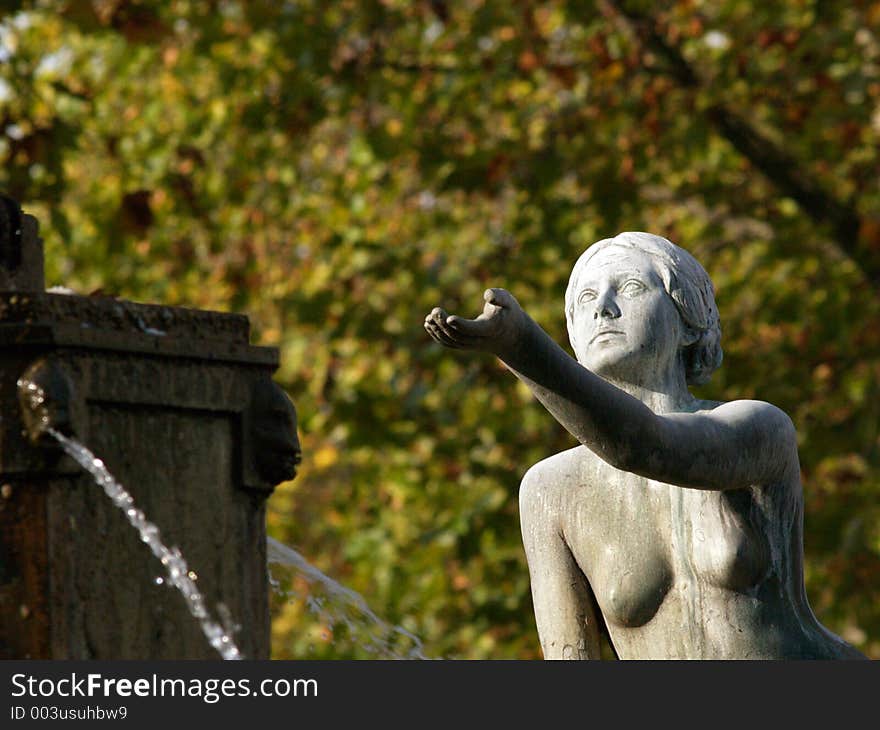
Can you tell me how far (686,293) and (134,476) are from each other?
122 centimetres

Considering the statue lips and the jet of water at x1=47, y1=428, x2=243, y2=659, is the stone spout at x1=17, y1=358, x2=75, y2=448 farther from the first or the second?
the statue lips

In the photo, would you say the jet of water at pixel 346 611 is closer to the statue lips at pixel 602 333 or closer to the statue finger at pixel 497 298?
the statue lips at pixel 602 333

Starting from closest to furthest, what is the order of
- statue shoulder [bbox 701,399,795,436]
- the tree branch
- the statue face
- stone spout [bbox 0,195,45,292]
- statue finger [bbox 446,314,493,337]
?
statue finger [bbox 446,314,493,337]
statue shoulder [bbox 701,399,795,436]
the statue face
stone spout [bbox 0,195,45,292]
the tree branch

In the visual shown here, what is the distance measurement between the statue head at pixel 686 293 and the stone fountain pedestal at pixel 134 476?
27.8 inches

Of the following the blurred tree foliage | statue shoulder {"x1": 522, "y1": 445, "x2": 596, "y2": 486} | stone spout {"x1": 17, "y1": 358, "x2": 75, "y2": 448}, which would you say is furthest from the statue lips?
the blurred tree foliage

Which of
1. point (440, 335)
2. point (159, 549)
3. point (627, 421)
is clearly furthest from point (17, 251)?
point (627, 421)

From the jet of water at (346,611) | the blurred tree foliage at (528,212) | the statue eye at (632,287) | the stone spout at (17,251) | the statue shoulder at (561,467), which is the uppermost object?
the blurred tree foliage at (528,212)

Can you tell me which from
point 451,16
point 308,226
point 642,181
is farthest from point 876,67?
point 308,226

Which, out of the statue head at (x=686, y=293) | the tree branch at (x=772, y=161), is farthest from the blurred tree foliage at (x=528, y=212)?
the statue head at (x=686, y=293)

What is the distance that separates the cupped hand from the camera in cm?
365

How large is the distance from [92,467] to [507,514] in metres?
8.23

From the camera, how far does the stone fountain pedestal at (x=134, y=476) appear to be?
4.00 m

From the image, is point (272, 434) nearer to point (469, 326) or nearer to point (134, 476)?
point (134, 476)

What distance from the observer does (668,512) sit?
4.33 meters
